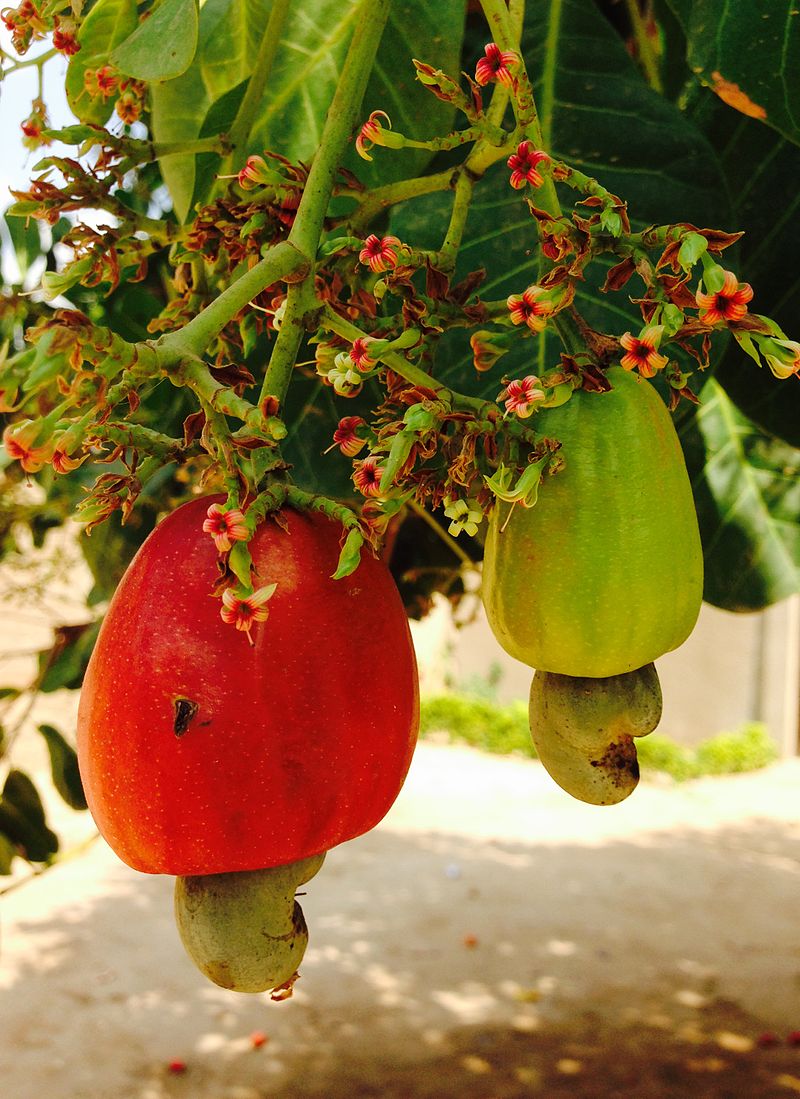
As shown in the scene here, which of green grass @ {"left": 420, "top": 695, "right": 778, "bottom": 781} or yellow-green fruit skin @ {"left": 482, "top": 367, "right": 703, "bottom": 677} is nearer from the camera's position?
yellow-green fruit skin @ {"left": 482, "top": 367, "right": 703, "bottom": 677}

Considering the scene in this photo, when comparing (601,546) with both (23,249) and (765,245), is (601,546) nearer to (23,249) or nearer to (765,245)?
(765,245)

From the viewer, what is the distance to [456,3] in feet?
3.05

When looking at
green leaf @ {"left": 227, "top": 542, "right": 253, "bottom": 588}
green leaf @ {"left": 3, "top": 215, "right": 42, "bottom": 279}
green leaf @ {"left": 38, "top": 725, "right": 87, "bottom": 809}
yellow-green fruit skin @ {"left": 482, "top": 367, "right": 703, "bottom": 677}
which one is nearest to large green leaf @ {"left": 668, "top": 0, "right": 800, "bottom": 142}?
yellow-green fruit skin @ {"left": 482, "top": 367, "right": 703, "bottom": 677}

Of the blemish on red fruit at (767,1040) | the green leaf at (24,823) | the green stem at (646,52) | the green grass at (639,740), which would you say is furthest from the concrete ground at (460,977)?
the green stem at (646,52)

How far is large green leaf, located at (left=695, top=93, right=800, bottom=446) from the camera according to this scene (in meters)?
1.08

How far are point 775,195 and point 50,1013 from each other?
485 centimetres

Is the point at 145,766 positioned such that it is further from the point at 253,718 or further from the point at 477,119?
the point at 477,119

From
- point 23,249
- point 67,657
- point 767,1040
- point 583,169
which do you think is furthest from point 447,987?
point 583,169

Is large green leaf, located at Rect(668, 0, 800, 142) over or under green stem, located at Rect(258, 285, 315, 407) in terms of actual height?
over

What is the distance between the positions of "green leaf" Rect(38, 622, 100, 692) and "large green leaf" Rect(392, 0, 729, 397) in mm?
1186

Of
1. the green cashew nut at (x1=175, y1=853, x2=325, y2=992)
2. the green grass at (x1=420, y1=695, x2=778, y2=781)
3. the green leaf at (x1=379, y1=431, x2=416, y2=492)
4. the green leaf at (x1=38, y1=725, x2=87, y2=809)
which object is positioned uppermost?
the green leaf at (x1=379, y1=431, x2=416, y2=492)

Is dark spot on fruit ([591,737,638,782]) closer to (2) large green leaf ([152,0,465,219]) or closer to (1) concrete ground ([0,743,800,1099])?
(2) large green leaf ([152,0,465,219])

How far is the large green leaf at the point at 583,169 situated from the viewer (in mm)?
884

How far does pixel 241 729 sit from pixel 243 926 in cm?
11
